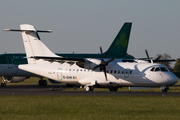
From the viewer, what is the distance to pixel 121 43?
2076 inches

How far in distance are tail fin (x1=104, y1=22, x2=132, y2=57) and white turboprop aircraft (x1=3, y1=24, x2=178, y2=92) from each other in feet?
47.2

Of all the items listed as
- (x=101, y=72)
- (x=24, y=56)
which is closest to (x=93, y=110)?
(x=101, y=72)

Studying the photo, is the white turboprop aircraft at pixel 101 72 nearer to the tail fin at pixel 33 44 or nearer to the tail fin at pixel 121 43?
the tail fin at pixel 33 44

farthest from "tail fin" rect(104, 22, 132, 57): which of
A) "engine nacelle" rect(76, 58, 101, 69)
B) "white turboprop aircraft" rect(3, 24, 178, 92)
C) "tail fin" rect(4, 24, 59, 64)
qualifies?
"engine nacelle" rect(76, 58, 101, 69)

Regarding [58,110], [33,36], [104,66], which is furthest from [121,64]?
[58,110]

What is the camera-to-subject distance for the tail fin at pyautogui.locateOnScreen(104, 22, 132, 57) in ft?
169

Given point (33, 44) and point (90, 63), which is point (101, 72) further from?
point (33, 44)

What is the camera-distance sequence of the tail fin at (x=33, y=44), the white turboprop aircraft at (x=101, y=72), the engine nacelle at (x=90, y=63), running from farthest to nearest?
the tail fin at (x=33, y=44), the engine nacelle at (x=90, y=63), the white turboprop aircraft at (x=101, y=72)

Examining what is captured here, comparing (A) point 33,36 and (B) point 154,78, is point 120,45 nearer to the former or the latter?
(A) point 33,36

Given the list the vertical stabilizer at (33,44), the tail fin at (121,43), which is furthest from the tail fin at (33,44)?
the tail fin at (121,43)

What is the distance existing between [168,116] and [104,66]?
17.8 meters

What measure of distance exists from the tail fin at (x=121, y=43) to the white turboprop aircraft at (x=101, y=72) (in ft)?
47.2

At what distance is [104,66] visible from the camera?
3366cm

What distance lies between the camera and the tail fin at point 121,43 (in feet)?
169
